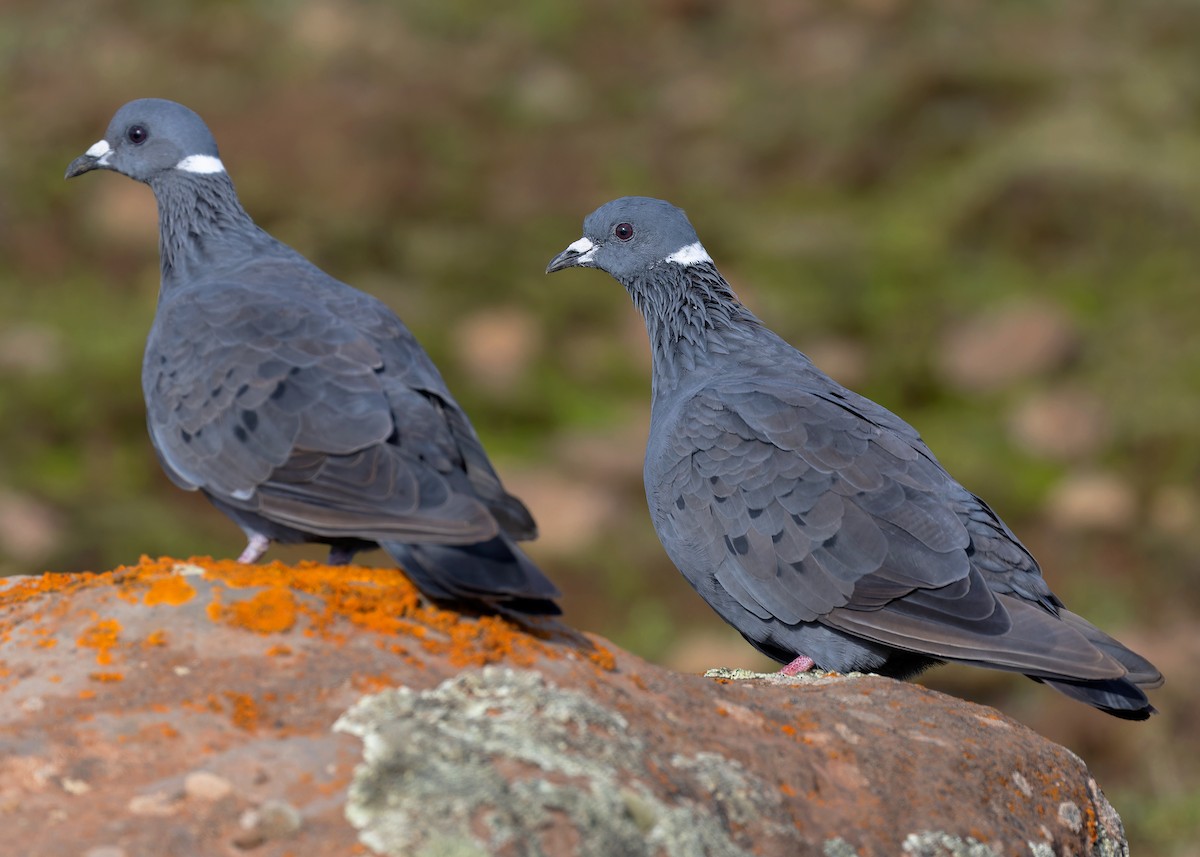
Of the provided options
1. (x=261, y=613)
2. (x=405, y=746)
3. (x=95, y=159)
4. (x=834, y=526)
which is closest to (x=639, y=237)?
(x=834, y=526)

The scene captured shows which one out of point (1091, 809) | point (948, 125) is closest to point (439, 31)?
point (948, 125)

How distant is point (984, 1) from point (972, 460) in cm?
1232

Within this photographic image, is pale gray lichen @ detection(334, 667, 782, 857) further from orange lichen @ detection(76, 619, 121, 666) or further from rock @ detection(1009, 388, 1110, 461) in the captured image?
rock @ detection(1009, 388, 1110, 461)

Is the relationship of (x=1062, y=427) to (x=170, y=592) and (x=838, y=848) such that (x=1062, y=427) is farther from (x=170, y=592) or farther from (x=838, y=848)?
(x=170, y=592)

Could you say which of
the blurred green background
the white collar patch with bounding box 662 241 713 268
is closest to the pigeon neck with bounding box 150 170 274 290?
the white collar patch with bounding box 662 241 713 268

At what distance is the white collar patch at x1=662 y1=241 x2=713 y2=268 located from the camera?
8373 mm

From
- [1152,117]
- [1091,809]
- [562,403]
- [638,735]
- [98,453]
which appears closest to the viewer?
[638,735]

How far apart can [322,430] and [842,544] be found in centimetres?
249

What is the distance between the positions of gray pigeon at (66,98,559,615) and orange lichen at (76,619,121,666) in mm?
884

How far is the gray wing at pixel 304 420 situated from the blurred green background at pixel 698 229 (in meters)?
6.73

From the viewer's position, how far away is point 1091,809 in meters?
5.18

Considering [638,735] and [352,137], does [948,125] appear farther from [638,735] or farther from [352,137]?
[638,735]

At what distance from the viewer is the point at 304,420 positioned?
557 centimetres

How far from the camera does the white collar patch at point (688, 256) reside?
27.5 ft
